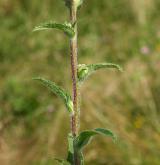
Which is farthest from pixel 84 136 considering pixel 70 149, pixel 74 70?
pixel 74 70

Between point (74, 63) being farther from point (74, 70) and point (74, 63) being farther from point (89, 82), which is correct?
point (89, 82)

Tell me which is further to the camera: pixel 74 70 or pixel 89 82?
pixel 89 82

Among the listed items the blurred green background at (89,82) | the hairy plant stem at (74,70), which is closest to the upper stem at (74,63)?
the hairy plant stem at (74,70)

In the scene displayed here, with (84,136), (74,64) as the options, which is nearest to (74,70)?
(74,64)

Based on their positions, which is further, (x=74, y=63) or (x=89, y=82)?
(x=89, y=82)

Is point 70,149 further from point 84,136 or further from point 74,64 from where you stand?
point 74,64

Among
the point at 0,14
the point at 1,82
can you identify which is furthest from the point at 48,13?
the point at 1,82

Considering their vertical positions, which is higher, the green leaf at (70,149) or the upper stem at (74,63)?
the upper stem at (74,63)

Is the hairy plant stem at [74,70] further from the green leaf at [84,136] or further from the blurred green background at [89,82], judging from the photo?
the blurred green background at [89,82]

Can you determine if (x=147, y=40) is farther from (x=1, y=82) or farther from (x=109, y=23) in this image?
(x=1, y=82)

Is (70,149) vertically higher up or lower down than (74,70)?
Result: lower down
